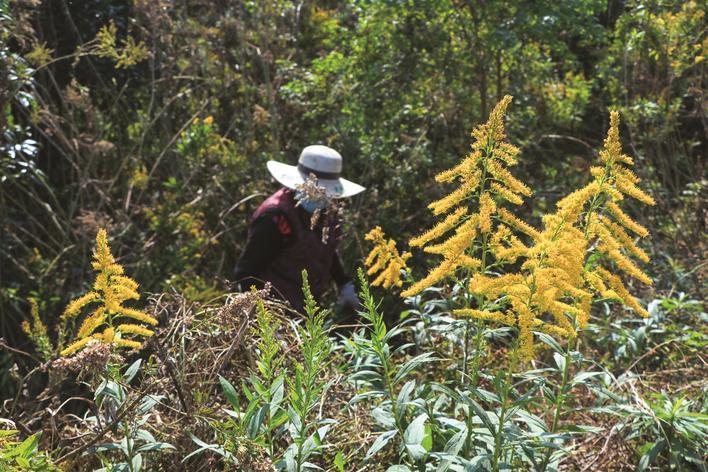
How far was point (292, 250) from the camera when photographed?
4250mm

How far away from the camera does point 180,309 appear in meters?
2.72

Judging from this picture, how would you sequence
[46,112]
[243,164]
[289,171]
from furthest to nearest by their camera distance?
[243,164], [46,112], [289,171]

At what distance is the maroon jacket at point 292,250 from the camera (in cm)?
418

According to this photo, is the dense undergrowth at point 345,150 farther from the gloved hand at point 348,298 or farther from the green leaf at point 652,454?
the gloved hand at point 348,298

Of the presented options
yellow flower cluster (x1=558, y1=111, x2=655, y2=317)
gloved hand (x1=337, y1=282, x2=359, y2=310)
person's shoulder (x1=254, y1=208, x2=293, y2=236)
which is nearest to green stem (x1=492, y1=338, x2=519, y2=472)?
yellow flower cluster (x1=558, y1=111, x2=655, y2=317)

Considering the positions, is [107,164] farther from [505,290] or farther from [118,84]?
[505,290]

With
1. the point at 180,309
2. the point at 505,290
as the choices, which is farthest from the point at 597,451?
the point at 180,309

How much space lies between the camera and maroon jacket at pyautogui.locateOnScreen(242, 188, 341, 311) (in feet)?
13.7

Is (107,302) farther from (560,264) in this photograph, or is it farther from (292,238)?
(292,238)

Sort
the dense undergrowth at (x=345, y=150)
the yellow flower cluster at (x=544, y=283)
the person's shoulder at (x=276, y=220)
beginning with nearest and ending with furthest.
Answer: the yellow flower cluster at (x=544, y=283), the dense undergrowth at (x=345, y=150), the person's shoulder at (x=276, y=220)

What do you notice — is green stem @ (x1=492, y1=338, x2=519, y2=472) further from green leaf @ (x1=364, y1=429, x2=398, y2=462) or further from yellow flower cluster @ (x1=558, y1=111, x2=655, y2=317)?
yellow flower cluster @ (x1=558, y1=111, x2=655, y2=317)

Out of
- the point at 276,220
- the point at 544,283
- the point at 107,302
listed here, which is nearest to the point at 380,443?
the point at 544,283

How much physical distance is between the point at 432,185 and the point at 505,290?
4427 millimetres

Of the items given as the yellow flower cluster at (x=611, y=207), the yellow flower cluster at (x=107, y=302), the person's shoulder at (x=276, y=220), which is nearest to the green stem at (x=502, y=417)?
the yellow flower cluster at (x=611, y=207)
